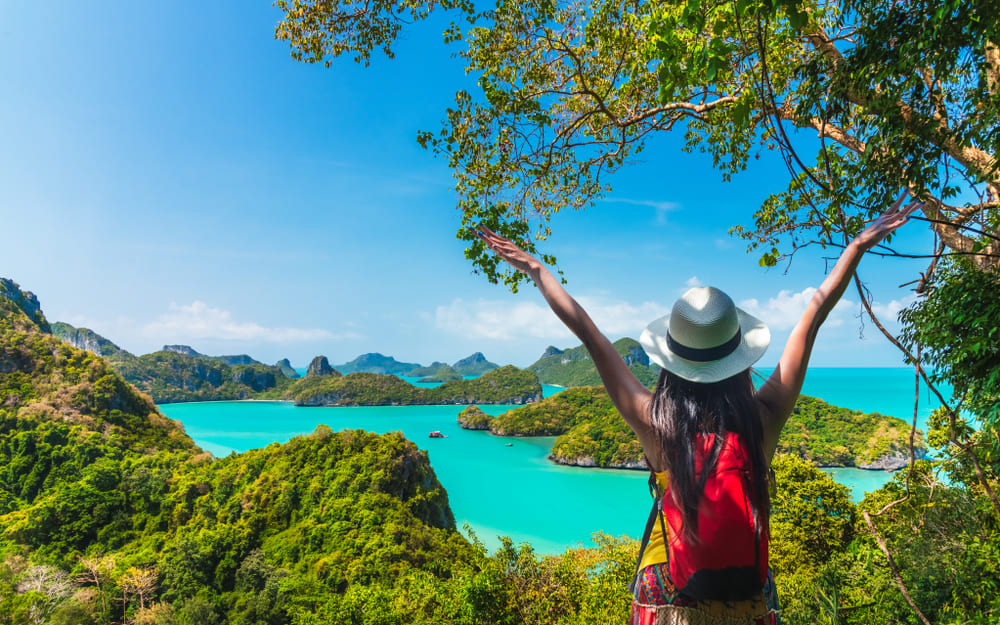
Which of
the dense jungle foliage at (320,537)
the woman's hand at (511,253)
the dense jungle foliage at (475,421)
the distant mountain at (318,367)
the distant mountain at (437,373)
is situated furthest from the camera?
the distant mountain at (437,373)

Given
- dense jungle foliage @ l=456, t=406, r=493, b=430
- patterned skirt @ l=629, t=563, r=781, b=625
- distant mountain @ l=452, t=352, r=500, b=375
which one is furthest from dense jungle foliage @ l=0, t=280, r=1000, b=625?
distant mountain @ l=452, t=352, r=500, b=375

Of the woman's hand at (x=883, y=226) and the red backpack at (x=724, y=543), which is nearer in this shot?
the red backpack at (x=724, y=543)

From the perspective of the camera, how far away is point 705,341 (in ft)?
2.81

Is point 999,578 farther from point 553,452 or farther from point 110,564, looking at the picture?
point 553,452

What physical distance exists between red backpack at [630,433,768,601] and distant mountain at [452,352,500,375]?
18085 cm

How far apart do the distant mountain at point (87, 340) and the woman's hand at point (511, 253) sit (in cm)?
12141

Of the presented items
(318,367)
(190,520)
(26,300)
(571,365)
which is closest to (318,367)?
(318,367)

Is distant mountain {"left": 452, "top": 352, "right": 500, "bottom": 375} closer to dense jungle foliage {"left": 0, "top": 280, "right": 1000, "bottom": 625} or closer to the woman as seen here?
dense jungle foliage {"left": 0, "top": 280, "right": 1000, "bottom": 625}

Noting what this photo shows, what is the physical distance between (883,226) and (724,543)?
30.5 inches

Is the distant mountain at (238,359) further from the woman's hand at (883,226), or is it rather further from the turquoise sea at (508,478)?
the woman's hand at (883,226)

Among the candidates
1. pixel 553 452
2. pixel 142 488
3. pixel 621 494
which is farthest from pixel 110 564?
pixel 553 452

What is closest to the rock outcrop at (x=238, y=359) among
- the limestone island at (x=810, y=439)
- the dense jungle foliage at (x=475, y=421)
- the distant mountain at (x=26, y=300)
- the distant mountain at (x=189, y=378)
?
the distant mountain at (x=189, y=378)

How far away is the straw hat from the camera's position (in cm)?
85

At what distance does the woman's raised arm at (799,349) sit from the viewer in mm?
866
